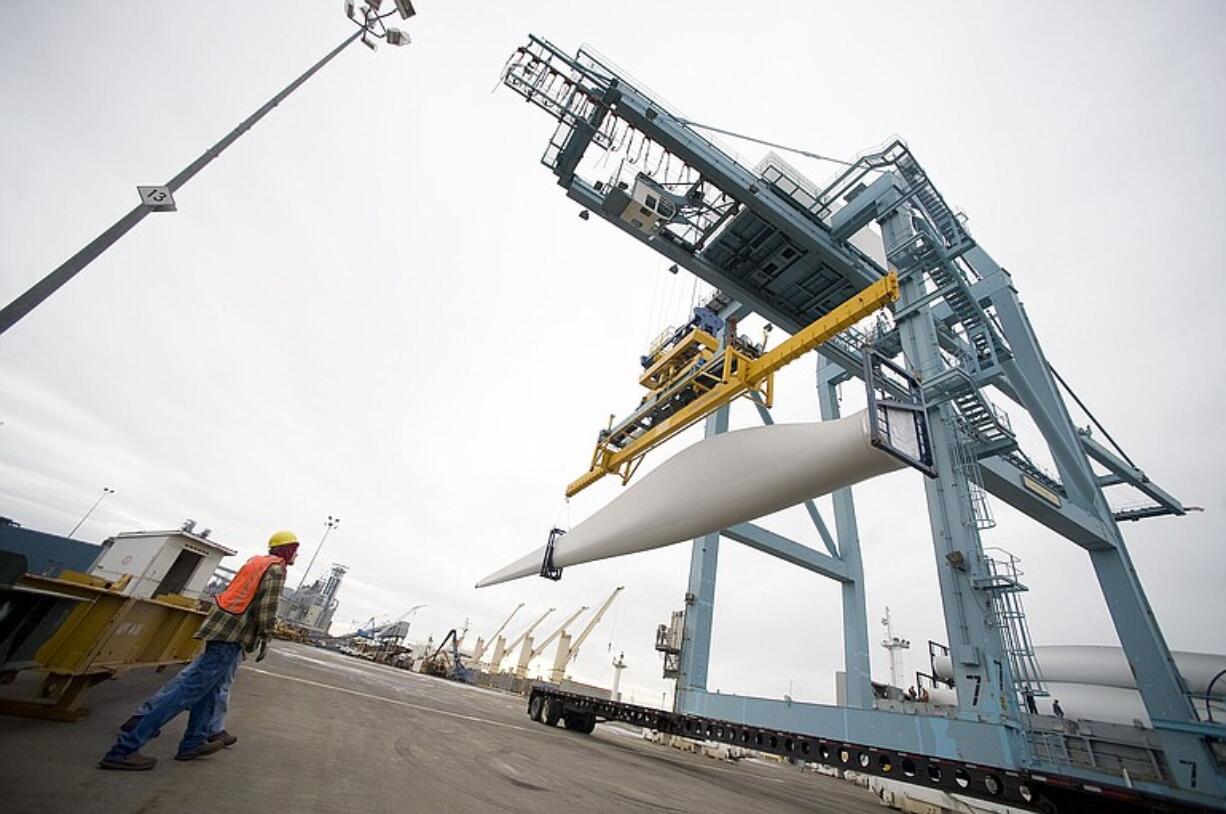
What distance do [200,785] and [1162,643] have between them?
45.8ft

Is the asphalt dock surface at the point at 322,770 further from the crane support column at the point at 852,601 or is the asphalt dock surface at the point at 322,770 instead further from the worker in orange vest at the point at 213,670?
the crane support column at the point at 852,601

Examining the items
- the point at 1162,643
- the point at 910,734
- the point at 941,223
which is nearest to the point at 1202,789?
the point at 1162,643

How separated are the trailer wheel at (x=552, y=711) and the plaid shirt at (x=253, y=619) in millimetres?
7972

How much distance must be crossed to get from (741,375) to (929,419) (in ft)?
15.4

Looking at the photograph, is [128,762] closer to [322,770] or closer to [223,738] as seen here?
[223,738]

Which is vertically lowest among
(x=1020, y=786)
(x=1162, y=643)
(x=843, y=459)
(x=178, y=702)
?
(x=178, y=702)

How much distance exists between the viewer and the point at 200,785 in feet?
7.45

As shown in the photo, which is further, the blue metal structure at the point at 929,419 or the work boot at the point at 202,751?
the blue metal structure at the point at 929,419

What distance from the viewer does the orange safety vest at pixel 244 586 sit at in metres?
2.78

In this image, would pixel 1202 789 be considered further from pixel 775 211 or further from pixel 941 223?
pixel 775 211

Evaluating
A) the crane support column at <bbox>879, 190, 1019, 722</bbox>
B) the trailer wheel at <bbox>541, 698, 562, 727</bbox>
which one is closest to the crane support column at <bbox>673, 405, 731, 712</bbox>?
the trailer wheel at <bbox>541, 698, 562, 727</bbox>

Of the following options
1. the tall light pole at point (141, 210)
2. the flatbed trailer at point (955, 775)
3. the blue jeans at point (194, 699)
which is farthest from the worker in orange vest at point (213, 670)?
the flatbed trailer at point (955, 775)

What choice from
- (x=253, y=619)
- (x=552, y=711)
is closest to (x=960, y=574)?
(x=552, y=711)

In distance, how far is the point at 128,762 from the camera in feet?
7.52
